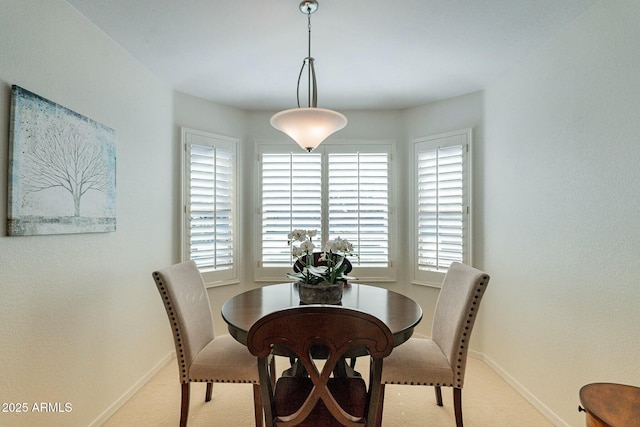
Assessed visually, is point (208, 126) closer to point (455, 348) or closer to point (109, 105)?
point (109, 105)

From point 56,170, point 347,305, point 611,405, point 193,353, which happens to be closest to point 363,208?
point 347,305

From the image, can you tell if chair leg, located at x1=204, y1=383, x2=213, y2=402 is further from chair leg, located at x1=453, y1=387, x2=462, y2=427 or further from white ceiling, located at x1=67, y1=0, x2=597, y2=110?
white ceiling, located at x1=67, y1=0, x2=597, y2=110

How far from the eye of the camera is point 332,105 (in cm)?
338

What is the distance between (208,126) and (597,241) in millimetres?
3242

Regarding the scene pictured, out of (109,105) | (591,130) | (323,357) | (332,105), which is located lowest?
(323,357)

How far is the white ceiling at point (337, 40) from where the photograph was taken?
182 cm

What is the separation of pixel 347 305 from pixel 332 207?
170 cm

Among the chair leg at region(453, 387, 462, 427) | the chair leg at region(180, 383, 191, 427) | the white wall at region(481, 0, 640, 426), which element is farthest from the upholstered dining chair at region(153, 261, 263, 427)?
the white wall at region(481, 0, 640, 426)

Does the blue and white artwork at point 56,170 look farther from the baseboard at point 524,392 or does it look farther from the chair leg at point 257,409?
the baseboard at point 524,392

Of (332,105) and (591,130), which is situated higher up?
(332,105)

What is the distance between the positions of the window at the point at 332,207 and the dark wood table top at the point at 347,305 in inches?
41.6

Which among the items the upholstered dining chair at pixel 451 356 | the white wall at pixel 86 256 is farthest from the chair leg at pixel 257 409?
the white wall at pixel 86 256

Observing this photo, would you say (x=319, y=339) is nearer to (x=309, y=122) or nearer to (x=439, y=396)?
(x=309, y=122)

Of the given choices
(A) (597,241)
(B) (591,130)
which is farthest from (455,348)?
(B) (591,130)
